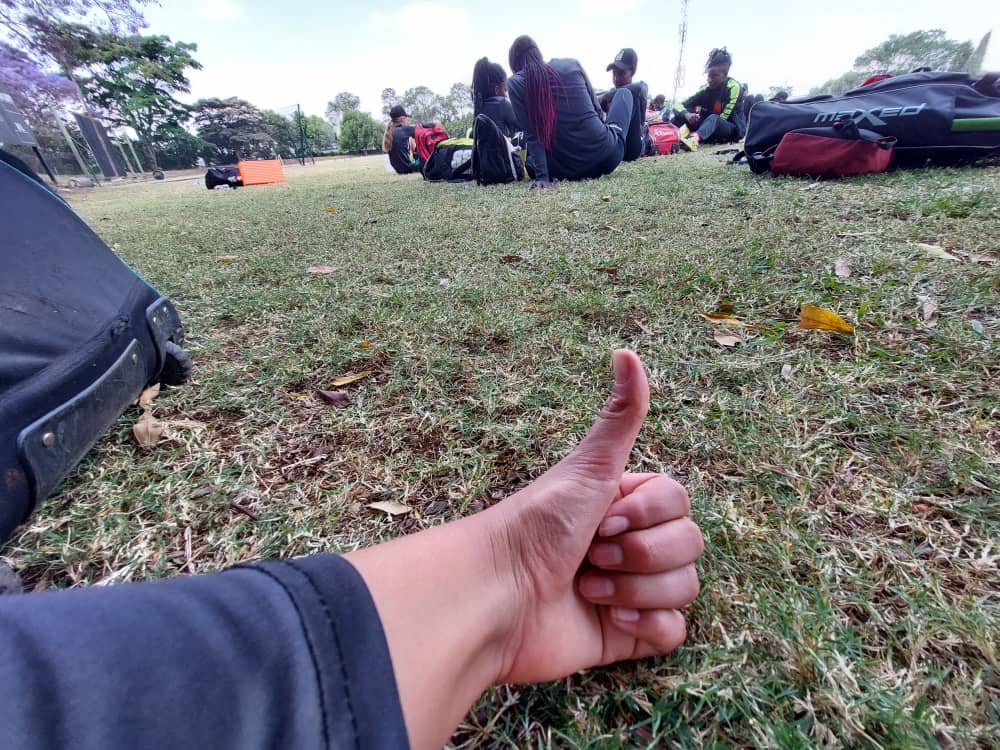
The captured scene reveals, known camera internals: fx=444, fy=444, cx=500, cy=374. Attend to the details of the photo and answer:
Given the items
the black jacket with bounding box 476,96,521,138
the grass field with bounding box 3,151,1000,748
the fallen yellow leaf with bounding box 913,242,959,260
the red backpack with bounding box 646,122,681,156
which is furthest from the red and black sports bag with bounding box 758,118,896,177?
the red backpack with bounding box 646,122,681,156

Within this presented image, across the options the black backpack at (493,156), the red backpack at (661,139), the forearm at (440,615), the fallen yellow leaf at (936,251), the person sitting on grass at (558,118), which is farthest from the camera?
the red backpack at (661,139)

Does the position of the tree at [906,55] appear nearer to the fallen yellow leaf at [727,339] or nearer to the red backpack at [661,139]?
the red backpack at [661,139]

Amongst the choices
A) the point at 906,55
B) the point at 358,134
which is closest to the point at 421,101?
the point at 358,134

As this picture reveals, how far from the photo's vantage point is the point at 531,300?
1.76 m

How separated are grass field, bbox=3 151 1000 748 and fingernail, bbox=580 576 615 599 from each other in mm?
103

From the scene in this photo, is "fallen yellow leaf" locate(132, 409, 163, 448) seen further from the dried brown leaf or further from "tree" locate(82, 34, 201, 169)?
"tree" locate(82, 34, 201, 169)

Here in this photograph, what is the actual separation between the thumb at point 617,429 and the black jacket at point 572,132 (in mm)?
4642

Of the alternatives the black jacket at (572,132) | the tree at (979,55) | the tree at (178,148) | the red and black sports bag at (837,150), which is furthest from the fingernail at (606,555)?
the tree at (979,55)

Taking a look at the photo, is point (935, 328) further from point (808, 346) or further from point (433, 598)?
point (433, 598)

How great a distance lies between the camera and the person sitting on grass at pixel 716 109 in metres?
7.71

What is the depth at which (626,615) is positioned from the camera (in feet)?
2.08

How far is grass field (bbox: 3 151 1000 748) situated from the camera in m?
0.57

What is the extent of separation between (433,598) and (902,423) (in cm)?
105

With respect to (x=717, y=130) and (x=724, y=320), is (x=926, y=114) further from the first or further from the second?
(x=717, y=130)
